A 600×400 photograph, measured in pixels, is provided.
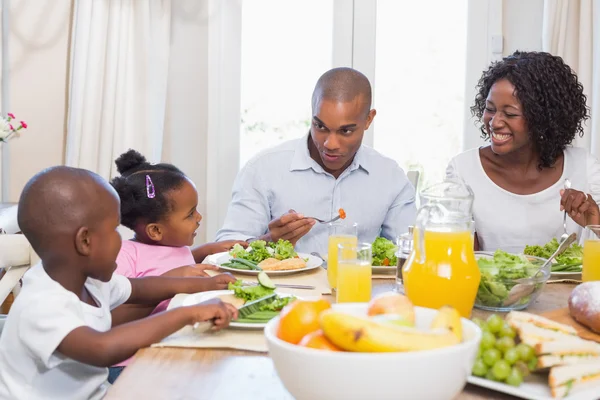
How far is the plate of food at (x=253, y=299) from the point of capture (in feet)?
4.52

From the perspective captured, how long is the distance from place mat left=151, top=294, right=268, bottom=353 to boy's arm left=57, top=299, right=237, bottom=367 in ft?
0.09

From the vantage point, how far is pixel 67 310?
128 cm

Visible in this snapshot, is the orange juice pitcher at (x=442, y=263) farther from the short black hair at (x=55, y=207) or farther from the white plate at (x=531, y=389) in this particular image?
the short black hair at (x=55, y=207)

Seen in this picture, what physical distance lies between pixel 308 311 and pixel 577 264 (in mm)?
1338

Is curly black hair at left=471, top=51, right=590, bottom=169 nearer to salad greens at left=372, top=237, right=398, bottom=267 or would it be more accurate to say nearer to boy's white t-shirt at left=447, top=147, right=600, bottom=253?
boy's white t-shirt at left=447, top=147, right=600, bottom=253

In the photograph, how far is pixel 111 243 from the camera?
141 centimetres

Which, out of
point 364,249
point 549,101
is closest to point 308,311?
point 364,249

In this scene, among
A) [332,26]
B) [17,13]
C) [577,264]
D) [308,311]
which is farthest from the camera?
[332,26]

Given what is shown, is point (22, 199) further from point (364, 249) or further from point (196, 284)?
point (364, 249)

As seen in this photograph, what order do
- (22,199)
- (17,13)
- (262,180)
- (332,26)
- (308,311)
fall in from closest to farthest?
(308,311) < (22,199) < (262,180) < (17,13) < (332,26)

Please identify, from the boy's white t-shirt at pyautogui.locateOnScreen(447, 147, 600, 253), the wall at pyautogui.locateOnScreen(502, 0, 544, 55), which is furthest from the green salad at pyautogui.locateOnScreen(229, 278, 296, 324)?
the wall at pyautogui.locateOnScreen(502, 0, 544, 55)

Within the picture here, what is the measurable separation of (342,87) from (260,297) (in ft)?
4.10

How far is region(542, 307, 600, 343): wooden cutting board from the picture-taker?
131cm

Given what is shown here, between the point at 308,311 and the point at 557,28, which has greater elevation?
the point at 557,28
